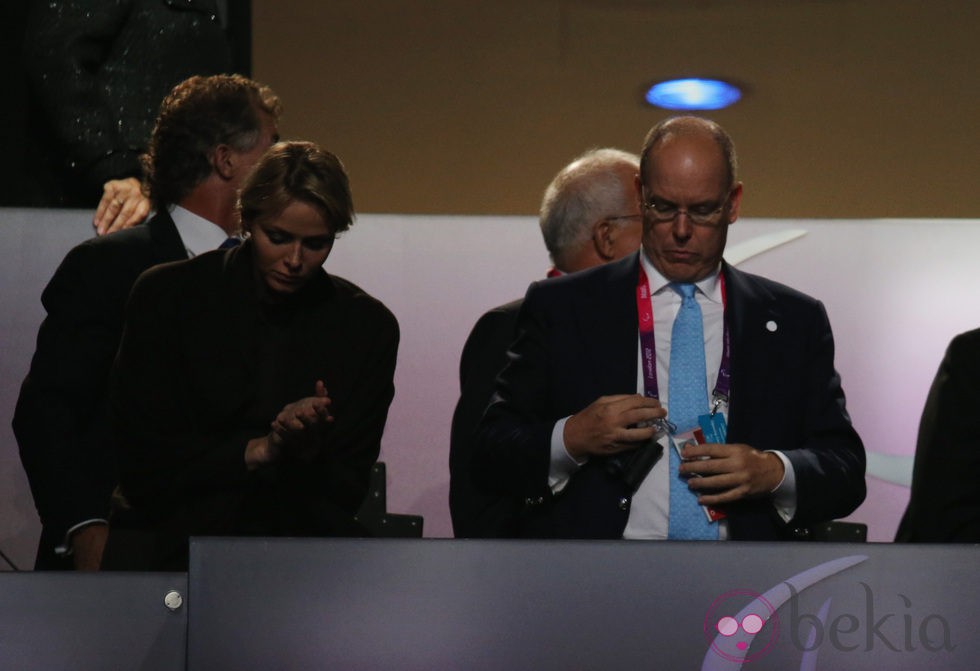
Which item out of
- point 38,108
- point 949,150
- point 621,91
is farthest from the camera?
point 621,91

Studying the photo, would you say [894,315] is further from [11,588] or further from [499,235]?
[11,588]

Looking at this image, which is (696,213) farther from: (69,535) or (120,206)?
(120,206)

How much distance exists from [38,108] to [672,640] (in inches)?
91.4

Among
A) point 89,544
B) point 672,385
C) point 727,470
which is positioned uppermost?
point 672,385

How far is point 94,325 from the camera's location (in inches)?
103

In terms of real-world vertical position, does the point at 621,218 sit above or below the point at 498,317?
above

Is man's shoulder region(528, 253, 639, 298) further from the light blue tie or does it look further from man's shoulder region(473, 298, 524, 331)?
man's shoulder region(473, 298, 524, 331)

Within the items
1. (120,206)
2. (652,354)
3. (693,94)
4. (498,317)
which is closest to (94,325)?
(120,206)

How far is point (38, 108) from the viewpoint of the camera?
132 inches

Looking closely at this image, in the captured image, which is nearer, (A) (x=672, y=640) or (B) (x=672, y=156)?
(A) (x=672, y=640)

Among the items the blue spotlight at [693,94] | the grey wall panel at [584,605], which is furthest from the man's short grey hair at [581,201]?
the grey wall panel at [584,605]

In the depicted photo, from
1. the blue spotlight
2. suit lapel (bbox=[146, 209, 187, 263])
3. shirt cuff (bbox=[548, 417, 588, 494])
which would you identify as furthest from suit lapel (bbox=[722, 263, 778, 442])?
the blue spotlight

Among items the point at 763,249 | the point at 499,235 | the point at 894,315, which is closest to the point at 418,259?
the point at 499,235

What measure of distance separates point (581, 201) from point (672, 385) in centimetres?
101
